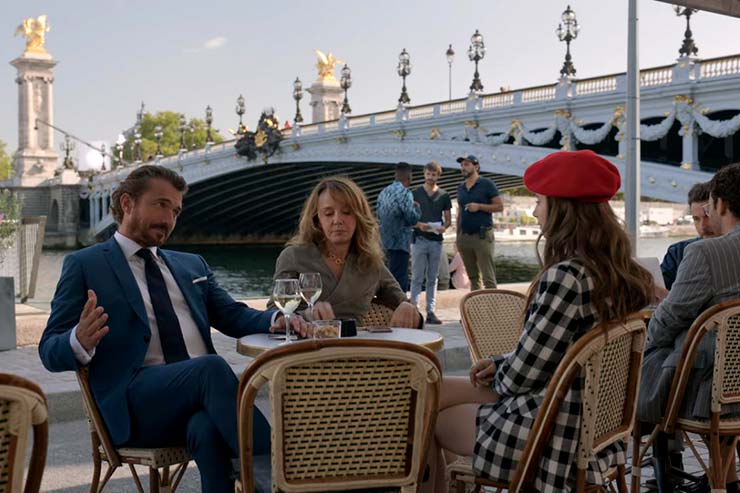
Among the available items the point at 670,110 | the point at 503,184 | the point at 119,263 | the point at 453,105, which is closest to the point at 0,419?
the point at 119,263

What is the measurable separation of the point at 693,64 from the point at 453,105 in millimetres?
9235

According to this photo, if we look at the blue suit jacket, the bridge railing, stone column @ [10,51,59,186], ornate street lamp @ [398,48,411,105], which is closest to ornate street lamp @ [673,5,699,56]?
the bridge railing

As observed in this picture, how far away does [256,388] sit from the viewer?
191 centimetres

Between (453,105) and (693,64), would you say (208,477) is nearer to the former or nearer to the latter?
(693,64)

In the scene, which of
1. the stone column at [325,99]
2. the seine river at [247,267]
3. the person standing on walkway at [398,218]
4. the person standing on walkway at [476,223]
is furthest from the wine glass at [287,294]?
the stone column at [325,99]

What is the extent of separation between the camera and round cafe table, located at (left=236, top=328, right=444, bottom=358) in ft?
8.78

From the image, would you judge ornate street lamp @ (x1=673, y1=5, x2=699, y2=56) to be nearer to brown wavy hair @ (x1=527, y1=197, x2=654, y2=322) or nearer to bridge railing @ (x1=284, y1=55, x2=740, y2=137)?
bridge railing @ (x1=284, y1=55, x2=740, y2=137)

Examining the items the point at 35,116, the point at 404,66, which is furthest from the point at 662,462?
the point at 35,116

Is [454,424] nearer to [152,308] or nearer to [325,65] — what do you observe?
[152,308]

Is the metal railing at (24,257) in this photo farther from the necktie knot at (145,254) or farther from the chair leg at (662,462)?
the chair leg at (662,462)

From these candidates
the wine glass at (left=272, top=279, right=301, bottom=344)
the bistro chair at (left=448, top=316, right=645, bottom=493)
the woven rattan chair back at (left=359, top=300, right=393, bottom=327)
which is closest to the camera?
the bistro chair at (left=448, top=316, right=645, bottom=493)

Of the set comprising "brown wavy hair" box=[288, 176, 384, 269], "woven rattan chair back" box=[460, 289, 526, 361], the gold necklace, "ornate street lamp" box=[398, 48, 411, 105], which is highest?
"ornate street lamp" box=[398, 48, 411, 105]

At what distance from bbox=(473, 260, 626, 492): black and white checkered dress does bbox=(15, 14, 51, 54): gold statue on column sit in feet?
192

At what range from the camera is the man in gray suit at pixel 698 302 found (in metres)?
2.89
